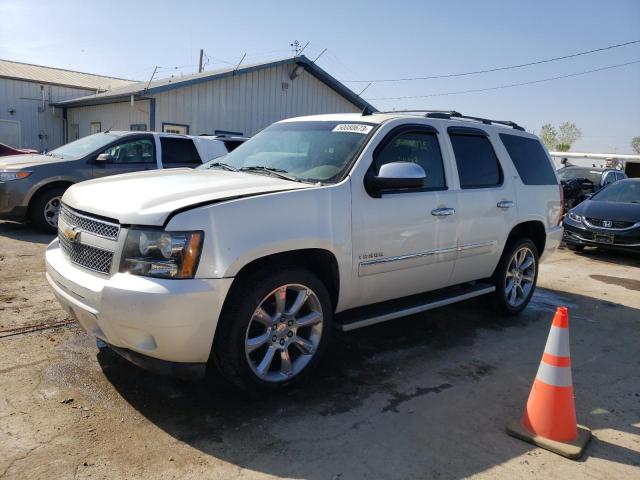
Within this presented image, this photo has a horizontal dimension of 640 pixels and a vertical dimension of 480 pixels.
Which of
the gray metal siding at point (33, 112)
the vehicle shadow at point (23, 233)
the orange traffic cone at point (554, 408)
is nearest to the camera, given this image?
the orange traffic cone at point (554, 408)

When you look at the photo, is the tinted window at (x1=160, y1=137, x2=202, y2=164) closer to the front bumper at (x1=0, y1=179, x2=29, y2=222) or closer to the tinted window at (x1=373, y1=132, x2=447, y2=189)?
the front bumper at (x1=0, y1=179, x2=29, y2=222)

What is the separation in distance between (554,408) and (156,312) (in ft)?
7.97

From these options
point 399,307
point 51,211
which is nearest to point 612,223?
point 399,307

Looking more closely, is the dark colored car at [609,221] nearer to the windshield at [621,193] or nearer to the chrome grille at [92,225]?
the windshield at [621,193]

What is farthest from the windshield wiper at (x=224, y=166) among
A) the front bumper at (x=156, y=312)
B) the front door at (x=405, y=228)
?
the front bumper at (x=156, y=312)

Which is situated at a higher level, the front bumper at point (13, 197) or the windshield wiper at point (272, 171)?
the windshield wiper at point (272, 171)

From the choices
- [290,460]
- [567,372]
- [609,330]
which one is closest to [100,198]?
[290,460]

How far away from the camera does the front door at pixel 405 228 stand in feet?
12.5

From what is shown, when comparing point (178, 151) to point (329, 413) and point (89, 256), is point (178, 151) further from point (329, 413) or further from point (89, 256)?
point (329, 413)

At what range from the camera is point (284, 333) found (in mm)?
3443

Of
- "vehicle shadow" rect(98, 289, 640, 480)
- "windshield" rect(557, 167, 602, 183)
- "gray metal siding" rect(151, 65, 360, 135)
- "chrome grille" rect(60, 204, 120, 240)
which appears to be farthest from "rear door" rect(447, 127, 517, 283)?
"windshield" rect(557, 167, 602, 183)

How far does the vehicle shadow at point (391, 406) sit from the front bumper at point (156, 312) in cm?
50

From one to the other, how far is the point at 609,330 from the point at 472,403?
111 inches

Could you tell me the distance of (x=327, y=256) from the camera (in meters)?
3.63
